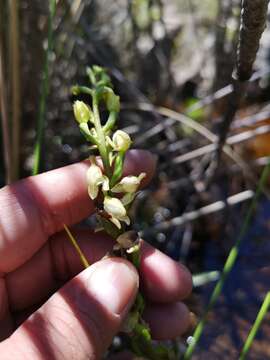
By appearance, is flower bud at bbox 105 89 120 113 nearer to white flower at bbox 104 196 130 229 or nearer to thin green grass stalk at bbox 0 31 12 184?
white flower at bbox 104 196 130 229

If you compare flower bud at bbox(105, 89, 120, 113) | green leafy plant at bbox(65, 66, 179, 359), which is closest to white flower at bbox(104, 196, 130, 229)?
green leafy plant at bbox(65, 66, 179, 359)

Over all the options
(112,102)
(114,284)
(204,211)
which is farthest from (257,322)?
(204,211)

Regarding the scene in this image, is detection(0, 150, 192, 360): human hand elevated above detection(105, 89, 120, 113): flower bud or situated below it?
below

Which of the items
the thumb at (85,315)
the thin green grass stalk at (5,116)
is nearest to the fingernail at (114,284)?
the thumb at (85,315)

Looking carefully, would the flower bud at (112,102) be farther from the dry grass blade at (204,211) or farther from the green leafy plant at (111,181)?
the dry grass blade at (204,211)

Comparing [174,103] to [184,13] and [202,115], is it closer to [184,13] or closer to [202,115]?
[202,115]

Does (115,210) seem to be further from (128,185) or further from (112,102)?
(112,102)

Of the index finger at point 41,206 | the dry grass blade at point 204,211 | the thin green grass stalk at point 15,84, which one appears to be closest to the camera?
the index finger at point 41,206
